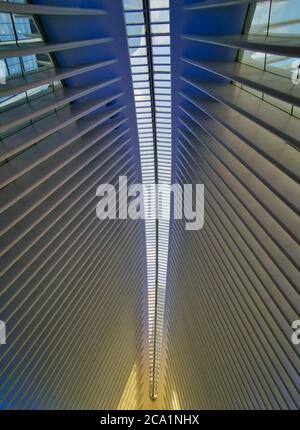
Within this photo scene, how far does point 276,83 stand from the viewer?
7.21 m

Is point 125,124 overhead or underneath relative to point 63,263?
overhead

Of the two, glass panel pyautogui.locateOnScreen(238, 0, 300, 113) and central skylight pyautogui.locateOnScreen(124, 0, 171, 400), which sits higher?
A: central skylight pyautogui.locateOnScreen(124, 0, 171, 400)

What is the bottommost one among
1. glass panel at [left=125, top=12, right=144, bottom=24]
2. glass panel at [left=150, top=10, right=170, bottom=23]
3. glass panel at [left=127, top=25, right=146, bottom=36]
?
glass panel at [left=150, top=10, right=170, bottom=23]

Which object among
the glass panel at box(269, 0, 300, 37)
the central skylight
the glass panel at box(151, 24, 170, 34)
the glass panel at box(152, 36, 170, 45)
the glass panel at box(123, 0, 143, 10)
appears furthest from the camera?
the glass panel at box(152, 36, 170, 45)

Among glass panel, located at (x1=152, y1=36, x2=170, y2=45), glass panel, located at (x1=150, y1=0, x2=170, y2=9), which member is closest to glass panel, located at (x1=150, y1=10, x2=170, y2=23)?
glass panel, located at (x1=150, y1=0, x2=170, y2=9)

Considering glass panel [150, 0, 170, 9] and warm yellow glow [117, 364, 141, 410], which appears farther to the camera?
warm yellow glow [117, 364, 141, 410]

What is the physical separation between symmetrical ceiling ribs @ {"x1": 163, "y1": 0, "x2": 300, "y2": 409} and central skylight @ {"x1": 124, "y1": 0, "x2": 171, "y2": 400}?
1133mm

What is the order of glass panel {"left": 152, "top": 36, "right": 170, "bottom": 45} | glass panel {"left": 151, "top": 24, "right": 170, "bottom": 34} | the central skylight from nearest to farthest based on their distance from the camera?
the central skylight < glass panel {"left": 151, "top": 24, "right": 170, "bottom": 34} < glass panel {"left": 152, "top": 36, "right": 170, "bottom": 45}

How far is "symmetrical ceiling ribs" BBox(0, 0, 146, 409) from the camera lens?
9016 millimetres

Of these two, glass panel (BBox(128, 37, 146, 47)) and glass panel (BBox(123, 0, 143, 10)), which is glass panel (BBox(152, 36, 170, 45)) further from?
glass panel (BBox(123, 0, 143, 10))

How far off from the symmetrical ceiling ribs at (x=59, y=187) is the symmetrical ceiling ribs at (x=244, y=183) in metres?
2.58

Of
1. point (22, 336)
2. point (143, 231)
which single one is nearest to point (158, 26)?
point (22, 336)

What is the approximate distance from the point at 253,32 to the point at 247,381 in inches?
422
